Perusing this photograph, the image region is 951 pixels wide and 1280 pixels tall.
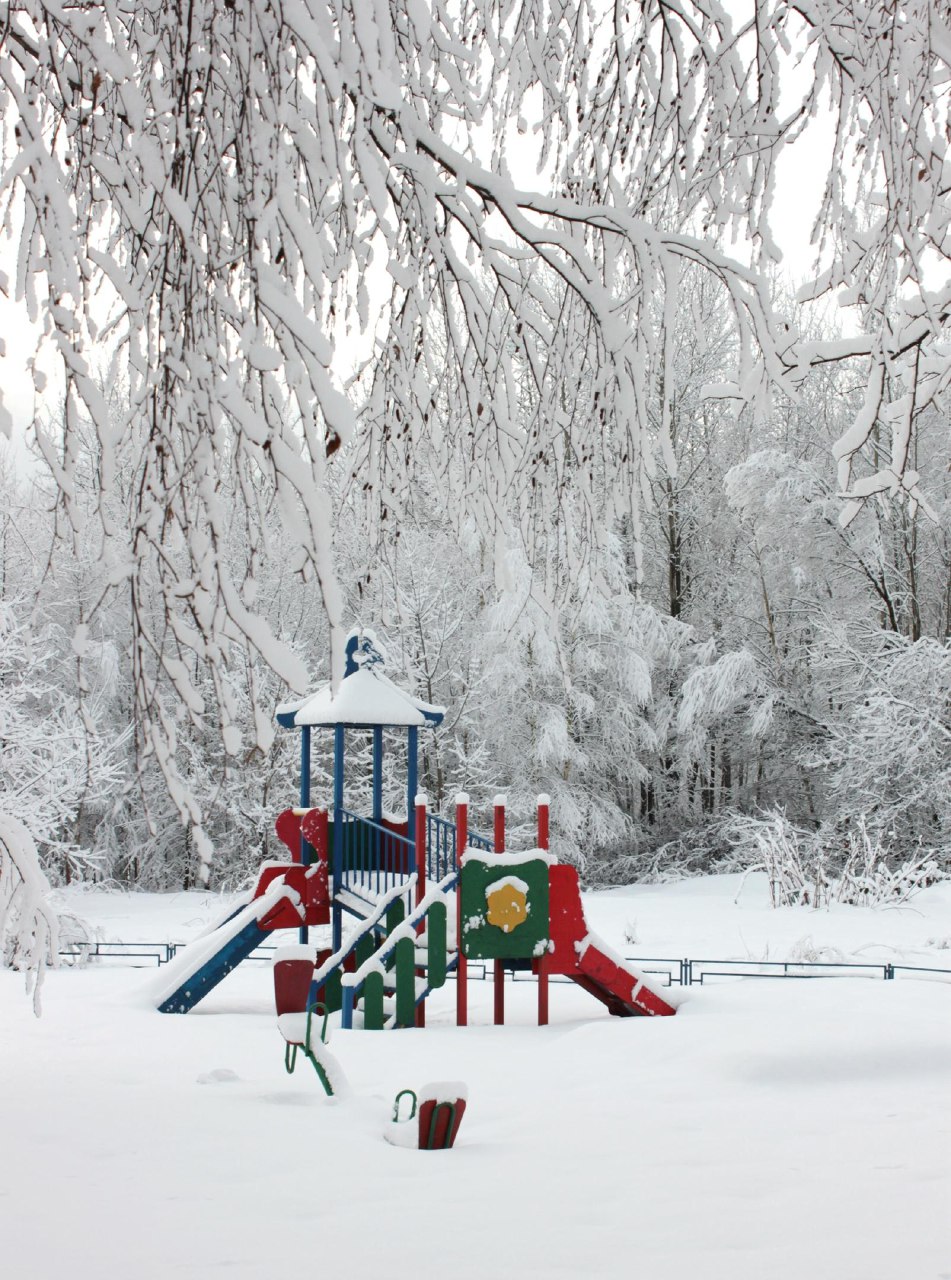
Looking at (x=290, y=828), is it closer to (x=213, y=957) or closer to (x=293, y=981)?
(x=213, y=957)

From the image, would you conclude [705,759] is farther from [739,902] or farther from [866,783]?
[739,902]

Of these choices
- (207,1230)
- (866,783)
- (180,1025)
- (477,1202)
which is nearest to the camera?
(207,1230)

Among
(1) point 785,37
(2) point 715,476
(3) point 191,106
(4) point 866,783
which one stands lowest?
(4) point 866,783

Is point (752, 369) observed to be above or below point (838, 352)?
below

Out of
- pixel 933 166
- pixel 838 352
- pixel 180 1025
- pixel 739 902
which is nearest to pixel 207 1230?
pixel 838 352

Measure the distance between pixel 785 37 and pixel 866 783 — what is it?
16.1m

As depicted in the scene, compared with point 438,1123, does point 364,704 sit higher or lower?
higher

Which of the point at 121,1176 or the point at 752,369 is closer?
the point at 752,369

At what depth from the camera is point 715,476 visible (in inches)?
846

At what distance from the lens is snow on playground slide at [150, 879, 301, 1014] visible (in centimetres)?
892

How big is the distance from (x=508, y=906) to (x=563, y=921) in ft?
1.26

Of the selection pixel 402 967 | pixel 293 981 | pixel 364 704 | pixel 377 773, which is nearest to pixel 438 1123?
pixel 293 981

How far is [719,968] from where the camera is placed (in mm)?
11641

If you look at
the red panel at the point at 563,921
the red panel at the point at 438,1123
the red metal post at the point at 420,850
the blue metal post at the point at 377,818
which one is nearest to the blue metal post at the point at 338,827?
the blue metal post at the point at 377,818
